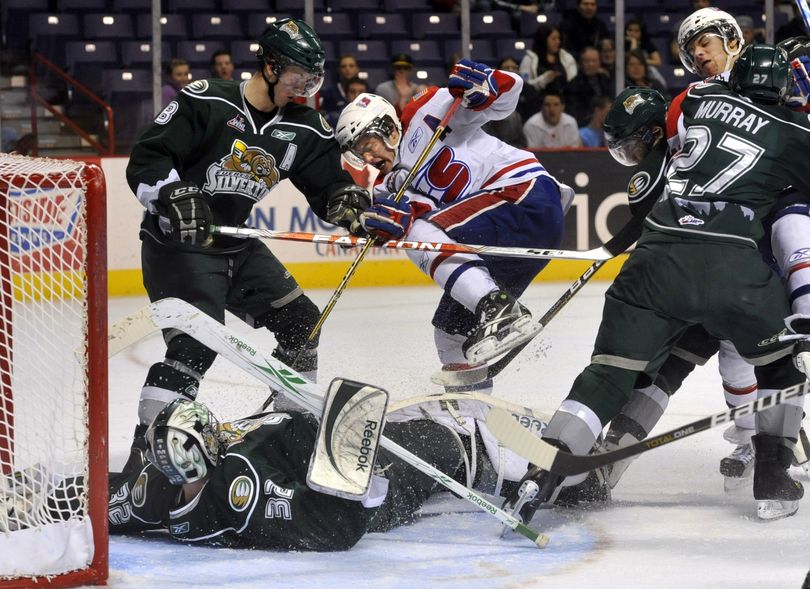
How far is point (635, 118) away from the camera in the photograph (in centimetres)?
323

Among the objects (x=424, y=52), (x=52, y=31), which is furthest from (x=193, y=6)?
(x=424, y=52)

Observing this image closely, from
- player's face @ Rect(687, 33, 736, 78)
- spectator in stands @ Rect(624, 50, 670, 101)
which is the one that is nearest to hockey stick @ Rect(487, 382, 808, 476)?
player's face @ Rect(687, 33, 736, 78)

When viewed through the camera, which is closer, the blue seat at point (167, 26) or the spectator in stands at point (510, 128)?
the blue seat at point (167, 26)

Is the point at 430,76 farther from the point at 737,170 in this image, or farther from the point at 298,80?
the point at 737,170

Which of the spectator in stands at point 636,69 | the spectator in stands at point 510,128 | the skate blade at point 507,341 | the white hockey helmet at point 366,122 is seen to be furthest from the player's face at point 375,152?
the spectator in stands at point 636,69

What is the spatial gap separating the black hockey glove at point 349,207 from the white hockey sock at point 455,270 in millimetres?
147

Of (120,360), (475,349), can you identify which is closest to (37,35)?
(120,360)

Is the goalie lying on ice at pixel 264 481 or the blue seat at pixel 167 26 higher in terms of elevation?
the blue seat at pixel 167 26

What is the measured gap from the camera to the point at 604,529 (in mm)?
3010

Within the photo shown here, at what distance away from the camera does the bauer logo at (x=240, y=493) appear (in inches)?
107

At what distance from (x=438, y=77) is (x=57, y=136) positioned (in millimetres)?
2213

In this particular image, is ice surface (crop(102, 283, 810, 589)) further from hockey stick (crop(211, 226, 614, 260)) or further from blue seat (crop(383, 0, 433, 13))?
blue seat (crop(383, 0, 433, 13))

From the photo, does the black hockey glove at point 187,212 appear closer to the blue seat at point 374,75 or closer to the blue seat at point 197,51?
the blue seat at point 197,51

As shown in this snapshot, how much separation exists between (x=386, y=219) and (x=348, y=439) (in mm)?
812
